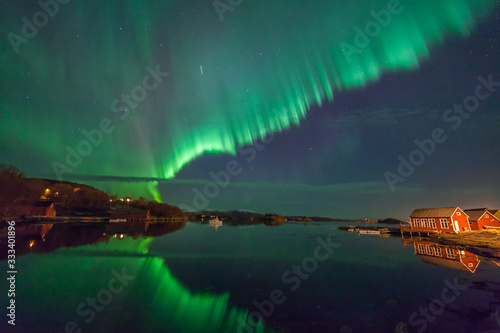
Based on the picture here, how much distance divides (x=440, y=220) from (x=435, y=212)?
3309 mm

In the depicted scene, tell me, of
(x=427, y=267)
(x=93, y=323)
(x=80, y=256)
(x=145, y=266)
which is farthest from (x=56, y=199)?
(x=427, y=267)

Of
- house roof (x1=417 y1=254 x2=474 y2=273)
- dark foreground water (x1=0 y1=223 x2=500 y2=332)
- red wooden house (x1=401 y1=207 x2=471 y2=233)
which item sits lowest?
dark foreground water (x1=0 y1=223 x2=500 y2=332)

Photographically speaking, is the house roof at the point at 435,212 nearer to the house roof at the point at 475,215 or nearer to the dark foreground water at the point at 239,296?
the house roof at the point at 475,215

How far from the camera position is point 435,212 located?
59.9m

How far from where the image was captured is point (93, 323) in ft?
38.5

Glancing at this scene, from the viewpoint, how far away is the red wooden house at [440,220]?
5409 centimetres

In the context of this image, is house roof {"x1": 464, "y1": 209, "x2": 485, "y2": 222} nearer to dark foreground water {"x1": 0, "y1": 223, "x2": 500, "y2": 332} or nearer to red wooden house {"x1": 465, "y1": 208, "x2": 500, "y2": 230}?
red wooden house {"x1": 465, "y1": 208, "x2": 500, "y2": 230}

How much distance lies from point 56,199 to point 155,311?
519 ft

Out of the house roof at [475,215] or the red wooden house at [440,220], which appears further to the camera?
the house roof at [475,215]

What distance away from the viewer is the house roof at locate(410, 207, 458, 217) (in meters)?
55.0

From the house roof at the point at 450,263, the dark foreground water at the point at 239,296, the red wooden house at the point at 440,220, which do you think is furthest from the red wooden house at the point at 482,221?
the dark foreground water at the point at 239,296

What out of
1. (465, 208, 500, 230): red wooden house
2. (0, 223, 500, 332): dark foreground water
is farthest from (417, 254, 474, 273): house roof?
(465, 208, 500, 230): red wooden house

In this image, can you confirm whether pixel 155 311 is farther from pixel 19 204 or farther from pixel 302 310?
pixel 19 204

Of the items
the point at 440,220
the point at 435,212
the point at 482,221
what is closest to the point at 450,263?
the point at 440,220
